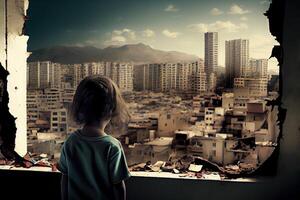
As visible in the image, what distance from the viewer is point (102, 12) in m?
1.95

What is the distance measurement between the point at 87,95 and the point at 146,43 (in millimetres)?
537

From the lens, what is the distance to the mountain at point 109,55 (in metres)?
1.92

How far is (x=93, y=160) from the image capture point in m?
1.52

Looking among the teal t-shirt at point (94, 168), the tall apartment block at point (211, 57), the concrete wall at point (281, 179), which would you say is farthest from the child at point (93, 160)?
the tall apartment block at point (211, 57)

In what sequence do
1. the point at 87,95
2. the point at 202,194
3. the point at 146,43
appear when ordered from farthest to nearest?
the point at 146,43
the point at 202,194
the point at 87,95

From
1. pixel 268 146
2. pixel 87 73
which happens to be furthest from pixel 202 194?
pixel 87 73

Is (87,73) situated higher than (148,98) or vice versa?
(87,73)

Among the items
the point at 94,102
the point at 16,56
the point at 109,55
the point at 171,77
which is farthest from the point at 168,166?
the point at 16,56

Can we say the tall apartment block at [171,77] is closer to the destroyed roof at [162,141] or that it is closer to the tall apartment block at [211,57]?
the tall apartment block at [211,57]

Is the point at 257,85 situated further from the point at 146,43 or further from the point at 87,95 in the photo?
the point at 87,95

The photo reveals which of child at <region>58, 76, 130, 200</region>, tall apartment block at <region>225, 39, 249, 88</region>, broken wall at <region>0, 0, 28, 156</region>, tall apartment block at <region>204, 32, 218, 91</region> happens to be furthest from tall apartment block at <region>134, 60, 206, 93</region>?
broken wall at <region>0, 0, 28, 156</region>

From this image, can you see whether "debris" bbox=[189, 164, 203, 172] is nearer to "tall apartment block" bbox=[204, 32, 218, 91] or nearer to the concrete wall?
the concrete wall

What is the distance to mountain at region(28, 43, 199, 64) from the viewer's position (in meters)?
1.92

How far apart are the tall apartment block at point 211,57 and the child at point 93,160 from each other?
0.63 metres
